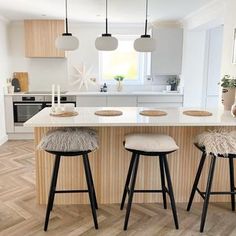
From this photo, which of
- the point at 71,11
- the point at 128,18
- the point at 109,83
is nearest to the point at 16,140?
the point at 109,83

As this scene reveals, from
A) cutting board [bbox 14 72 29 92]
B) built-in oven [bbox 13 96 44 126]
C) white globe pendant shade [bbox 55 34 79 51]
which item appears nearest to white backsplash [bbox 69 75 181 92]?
built-in oven [bbox 13 96 44 126]

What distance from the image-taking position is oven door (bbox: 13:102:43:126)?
516 cm

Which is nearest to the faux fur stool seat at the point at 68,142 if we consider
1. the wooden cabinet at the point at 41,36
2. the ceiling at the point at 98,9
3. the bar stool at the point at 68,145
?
the bar stool at the point at 68,145

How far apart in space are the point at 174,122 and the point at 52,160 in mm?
1261

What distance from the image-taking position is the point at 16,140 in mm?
5305

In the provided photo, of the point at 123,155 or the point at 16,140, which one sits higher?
the point at 123,155

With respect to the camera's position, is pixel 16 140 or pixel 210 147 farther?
pixel 16 140

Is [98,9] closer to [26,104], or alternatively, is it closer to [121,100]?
[121,100]

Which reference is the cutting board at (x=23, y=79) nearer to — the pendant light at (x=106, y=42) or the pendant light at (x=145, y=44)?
the pendant light at (x=106, y=42)

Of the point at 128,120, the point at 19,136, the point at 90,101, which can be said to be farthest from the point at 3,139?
the point at 128,120

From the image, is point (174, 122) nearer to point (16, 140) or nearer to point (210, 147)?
point (210, 147)

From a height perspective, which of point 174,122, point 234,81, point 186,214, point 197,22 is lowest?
point 186,214

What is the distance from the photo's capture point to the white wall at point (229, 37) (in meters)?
3.36

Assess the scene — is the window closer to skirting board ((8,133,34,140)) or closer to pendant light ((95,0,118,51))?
skirting board ((8,133,34,140))
